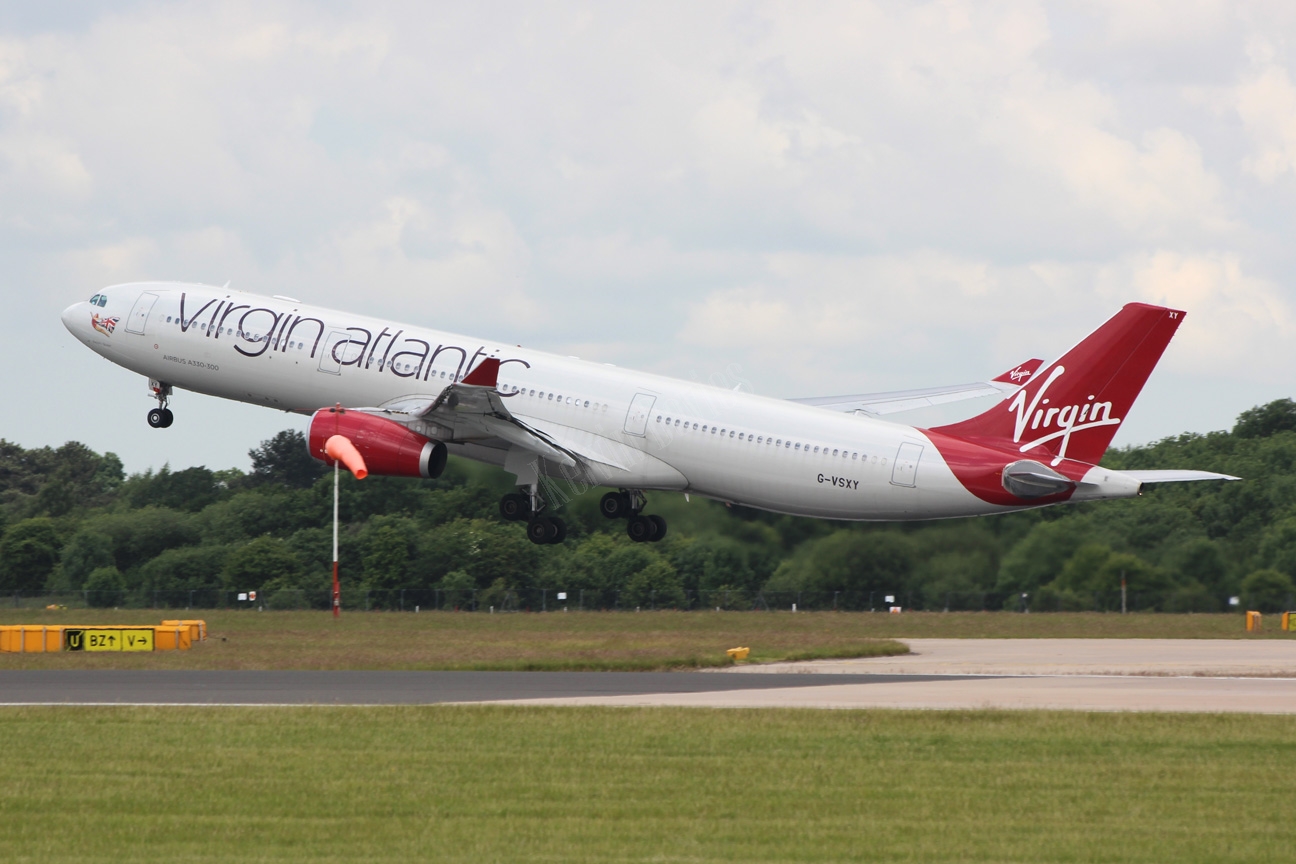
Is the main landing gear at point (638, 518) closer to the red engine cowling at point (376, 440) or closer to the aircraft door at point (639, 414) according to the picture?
the aircraft door at point (639, 414)

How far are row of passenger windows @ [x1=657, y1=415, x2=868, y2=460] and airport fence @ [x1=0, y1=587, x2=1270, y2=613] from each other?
9.53 metres

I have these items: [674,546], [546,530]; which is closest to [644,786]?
[546,530]

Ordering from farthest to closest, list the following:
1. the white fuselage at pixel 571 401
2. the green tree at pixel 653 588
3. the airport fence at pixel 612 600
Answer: the green tree at pixel 653 588 < the airport fence at pixel 612 600 < the white fuselage at pixel 571 401

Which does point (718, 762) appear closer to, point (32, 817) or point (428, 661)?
point (32, 817)

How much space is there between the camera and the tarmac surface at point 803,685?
34.1 meters

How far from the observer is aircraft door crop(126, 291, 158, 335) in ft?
177

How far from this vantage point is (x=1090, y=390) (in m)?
44.2

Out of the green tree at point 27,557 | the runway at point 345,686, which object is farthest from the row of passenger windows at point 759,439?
the green tree at point 27,557

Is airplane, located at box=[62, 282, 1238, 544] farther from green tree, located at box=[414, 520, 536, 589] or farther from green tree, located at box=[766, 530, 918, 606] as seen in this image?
green tree, located at box=[414, 520, 536, 589]

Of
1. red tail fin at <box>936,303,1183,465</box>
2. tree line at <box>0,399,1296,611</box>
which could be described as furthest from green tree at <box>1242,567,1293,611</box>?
red tail fin at <box>936,303,1183,465</box>

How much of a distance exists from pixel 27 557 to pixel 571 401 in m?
51.2

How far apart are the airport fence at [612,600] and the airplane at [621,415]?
7052 millimetres

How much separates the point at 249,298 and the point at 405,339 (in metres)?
5.71

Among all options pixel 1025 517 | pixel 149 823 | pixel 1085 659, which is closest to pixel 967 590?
pixel 1025 517
